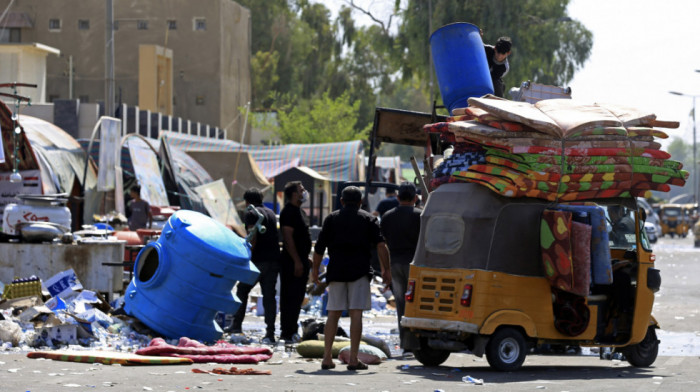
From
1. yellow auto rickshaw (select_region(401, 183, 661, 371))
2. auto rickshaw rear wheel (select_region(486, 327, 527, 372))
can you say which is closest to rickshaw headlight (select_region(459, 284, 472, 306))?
yellow auto rickshaw (select_region(401, 183, 661, 371))

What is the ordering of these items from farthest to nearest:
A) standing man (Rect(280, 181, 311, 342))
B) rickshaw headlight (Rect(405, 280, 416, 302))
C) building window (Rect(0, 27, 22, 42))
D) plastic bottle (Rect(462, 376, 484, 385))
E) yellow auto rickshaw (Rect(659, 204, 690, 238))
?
1. yellow auto rickshaw (Rect(659, 204, 690, 238))
2. building window (Rect(0, 27, 22, 42))
3. standing man (Rect(280, 181, 311, 342))
4. rickshaw headlight (Rect(405, 280, 416, 302))
5. plastic bottle (Rect(462, 376, 484, 385))

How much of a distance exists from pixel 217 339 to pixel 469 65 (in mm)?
4563

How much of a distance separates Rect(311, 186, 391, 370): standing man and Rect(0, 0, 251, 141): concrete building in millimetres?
50630

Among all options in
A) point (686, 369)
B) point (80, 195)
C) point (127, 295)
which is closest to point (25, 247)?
point (127, 295)

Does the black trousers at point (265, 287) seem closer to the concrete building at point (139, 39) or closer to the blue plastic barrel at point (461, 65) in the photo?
the blue plastic barrel at point (461, 65)

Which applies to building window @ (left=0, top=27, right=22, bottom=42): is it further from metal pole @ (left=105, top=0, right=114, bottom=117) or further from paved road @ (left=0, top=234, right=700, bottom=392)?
paved road @ (left=0, top=234, right=700, bottom=392)

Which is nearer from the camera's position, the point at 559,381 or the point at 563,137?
the point at 559,381

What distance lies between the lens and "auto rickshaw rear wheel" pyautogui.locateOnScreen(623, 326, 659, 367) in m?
12.0

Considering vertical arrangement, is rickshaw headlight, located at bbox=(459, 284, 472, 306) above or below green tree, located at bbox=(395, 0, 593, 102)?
below

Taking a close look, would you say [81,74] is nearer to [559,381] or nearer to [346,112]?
[346,112]

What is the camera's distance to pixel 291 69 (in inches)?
3241

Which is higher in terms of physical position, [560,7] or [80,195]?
[560,7]

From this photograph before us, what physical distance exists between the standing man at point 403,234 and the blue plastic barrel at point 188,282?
169 centimetres

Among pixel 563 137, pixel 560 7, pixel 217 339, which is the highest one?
pixel 560 7
